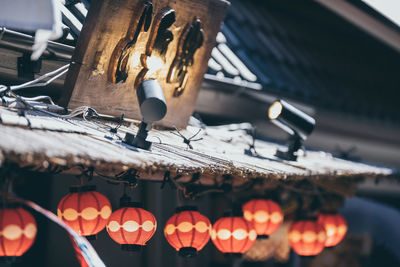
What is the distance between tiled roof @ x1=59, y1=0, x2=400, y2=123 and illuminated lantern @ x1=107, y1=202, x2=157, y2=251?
2127 millimetres

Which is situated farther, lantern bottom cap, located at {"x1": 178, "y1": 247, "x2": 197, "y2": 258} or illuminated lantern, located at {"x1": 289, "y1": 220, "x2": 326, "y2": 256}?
illuminated lantern, located at {"x1": 289, "y1": 220, "x2": 326, "y2": 256}

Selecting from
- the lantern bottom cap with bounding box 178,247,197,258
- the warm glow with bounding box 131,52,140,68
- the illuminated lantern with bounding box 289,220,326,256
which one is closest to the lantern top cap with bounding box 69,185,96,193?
the lantern bottom cap with bounding box 178,247,197,258

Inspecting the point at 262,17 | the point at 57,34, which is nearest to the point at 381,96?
the point at 262,17

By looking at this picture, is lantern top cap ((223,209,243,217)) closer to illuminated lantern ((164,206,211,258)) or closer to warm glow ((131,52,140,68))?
illuminated lantern ((164,206,211,258))

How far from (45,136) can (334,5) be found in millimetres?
7436

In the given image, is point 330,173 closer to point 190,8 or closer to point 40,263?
point 190,8

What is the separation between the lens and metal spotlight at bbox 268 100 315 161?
6.50 metres

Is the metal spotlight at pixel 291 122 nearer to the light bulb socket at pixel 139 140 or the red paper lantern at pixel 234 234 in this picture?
the red paper lantern at pixel 234 234

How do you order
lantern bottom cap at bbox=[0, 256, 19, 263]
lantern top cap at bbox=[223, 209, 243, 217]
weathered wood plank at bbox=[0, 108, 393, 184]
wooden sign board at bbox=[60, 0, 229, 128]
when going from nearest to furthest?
weathered wood plank at bbox=[0, 108, 393, 184], lantern bottom cap at bbox=[0, 256, 19, 263], wooden sign board at bbox=[60, 0, 229, 128], lantern top cap at bbox=[223, 209, 243, 217]

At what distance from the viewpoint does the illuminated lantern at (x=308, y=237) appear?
6.78m

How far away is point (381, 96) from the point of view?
13750 mm

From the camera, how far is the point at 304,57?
11281mm

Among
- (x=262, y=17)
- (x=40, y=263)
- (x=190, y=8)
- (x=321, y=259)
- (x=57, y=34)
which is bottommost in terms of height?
(x=40, y=263)

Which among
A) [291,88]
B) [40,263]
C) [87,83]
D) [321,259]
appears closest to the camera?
[87,83]
